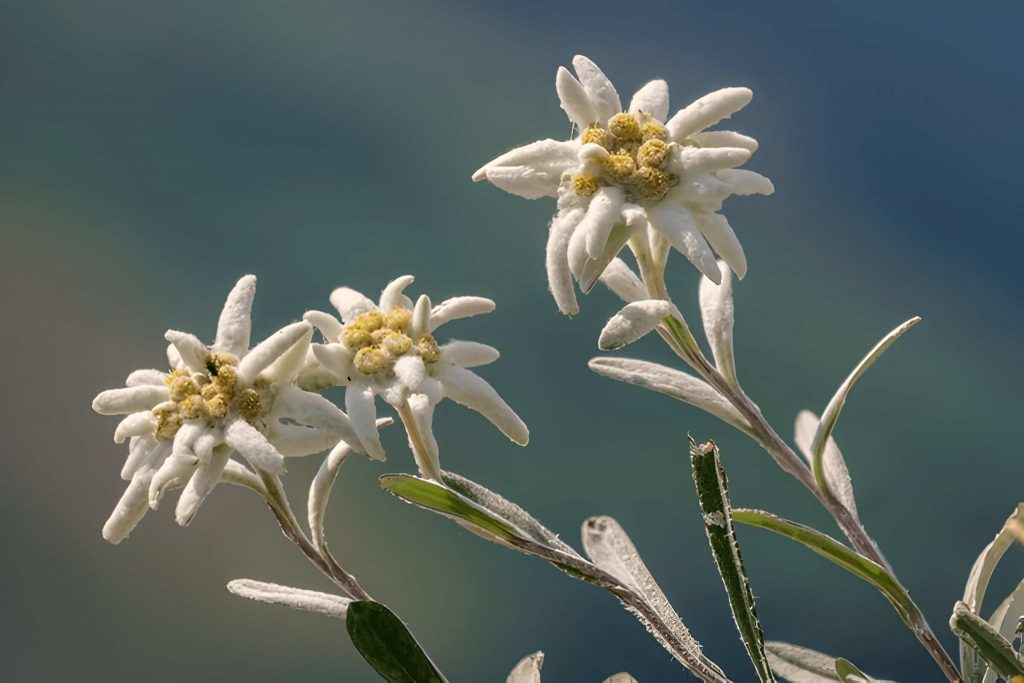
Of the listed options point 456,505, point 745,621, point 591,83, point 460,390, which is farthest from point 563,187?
point 745,621

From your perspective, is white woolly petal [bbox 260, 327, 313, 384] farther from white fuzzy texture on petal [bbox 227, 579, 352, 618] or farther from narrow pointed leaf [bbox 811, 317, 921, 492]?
narrow pointed leaf [bbox 811, 317, 921, 492]

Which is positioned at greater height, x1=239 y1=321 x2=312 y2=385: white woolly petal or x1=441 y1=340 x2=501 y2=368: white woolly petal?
x1=239 y1=321 x2=312 y2=385: white woolly petal

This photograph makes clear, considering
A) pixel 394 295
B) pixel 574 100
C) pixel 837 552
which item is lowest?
pixel 837 552

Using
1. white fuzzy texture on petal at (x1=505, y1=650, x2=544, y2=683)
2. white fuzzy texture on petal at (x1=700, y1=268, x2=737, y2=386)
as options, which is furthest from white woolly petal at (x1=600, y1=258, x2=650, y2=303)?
white fuzzy texture on petal at (x1=505, y1=650, x2=544, y2=683)

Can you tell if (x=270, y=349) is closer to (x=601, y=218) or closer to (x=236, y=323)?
(x=236, y=323)

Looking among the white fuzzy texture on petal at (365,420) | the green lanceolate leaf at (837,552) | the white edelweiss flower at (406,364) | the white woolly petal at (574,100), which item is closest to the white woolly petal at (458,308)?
the white edelweiss flower at (406,364)

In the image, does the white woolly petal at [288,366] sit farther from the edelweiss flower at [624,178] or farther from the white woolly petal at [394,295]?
the edelweiss flower at [624,178]

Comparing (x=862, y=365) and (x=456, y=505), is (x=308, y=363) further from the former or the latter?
(x=862, y=365)

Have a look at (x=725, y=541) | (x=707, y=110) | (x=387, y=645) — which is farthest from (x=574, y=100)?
(x=387, y=645)

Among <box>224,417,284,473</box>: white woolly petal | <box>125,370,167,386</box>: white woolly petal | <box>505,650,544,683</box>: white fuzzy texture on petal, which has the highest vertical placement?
<box>125,370,167,386</box>: white woolly petal
